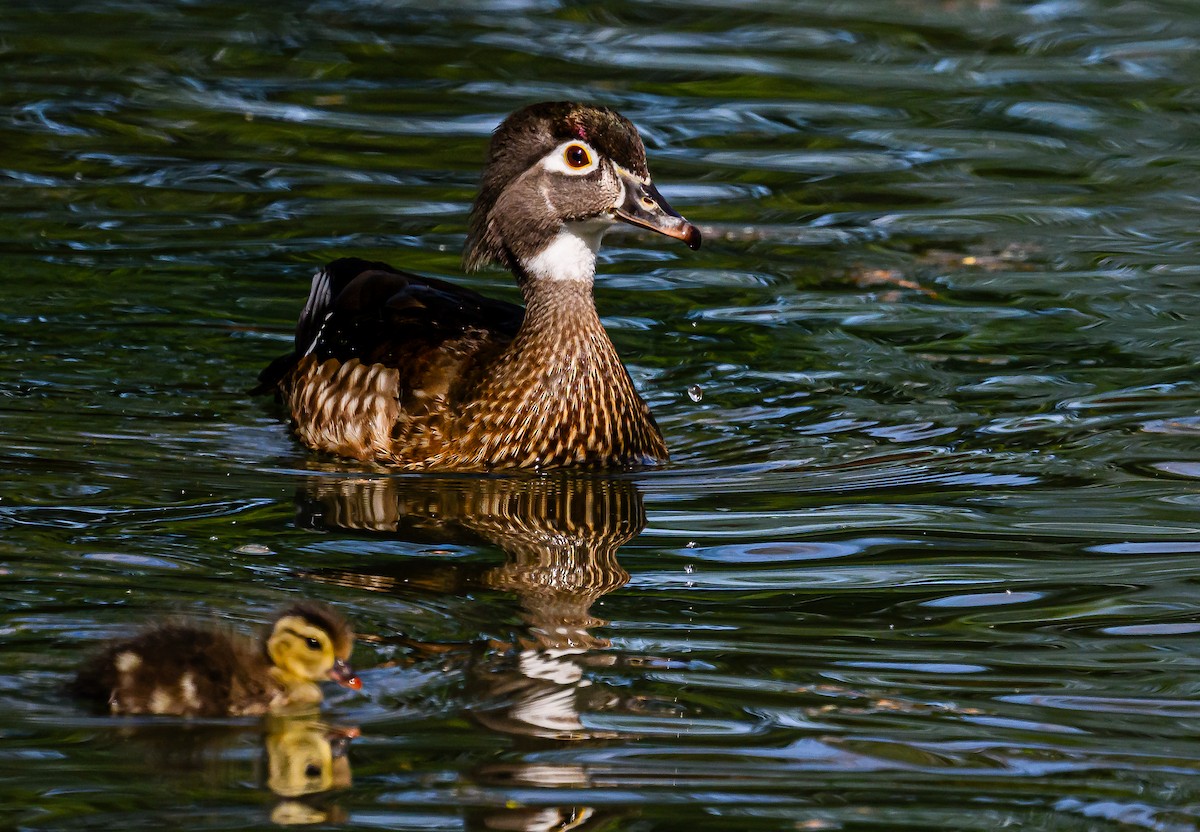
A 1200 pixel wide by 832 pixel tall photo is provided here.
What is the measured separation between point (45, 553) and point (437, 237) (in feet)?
16.7

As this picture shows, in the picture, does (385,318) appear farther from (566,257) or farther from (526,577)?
(526,577)

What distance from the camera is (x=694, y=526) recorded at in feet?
24.1

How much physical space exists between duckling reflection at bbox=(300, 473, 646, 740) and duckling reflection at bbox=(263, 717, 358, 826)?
395 mm

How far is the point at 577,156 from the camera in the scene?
8.19 m

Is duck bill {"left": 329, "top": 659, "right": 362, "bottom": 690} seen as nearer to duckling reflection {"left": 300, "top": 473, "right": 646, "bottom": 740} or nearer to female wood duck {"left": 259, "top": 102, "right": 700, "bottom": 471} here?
duckling reflection {"left": 300, "top": 473, "right": 646, "bottom": 740}

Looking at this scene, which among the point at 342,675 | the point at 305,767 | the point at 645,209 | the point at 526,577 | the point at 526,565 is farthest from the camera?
the point at 645,209

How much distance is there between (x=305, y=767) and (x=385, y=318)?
391 centimetres

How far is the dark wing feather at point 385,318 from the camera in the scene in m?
8.68

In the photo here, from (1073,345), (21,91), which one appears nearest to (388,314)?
(1073,345)

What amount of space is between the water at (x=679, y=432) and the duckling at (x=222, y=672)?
71 mm

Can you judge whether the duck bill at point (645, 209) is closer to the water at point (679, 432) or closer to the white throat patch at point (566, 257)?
the white throat patch at point (566, 257)

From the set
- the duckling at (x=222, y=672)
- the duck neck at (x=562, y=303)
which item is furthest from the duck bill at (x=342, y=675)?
the duck neck at (x=562, y=303)

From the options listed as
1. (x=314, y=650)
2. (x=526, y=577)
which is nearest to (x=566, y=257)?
(x=526, y=577)

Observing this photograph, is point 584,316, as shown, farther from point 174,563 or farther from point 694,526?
point 174,563
